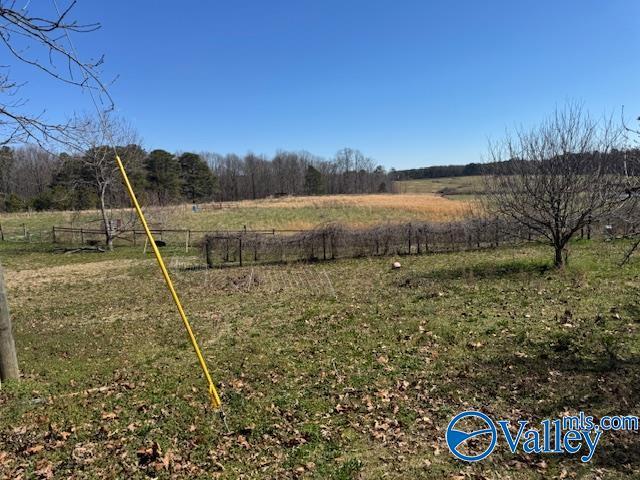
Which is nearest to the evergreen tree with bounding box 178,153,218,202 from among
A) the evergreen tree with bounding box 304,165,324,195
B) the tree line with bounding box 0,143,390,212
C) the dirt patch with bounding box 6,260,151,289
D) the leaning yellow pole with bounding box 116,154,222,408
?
the tree line with bounding box 0,143,390,212

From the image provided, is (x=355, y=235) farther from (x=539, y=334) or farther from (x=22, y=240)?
(x=22, y=240)

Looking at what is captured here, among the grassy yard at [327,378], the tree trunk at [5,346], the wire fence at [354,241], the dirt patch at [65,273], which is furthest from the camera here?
the wire fence at [354,241]

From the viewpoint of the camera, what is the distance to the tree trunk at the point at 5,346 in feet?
18.7

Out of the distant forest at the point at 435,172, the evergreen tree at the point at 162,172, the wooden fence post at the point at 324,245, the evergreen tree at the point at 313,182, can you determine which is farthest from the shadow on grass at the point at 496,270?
the distant forest at the point at 435,172

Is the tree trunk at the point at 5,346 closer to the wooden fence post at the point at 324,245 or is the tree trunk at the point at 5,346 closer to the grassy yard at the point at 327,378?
the grassy yard at the point at 327,378

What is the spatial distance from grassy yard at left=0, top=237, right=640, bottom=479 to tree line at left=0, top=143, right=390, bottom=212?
3.18m

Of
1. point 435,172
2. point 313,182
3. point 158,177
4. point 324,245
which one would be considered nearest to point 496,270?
point 324,245

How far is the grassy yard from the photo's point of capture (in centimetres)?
425

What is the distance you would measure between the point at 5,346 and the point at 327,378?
4.53 metres

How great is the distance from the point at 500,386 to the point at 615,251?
14098 millimetres

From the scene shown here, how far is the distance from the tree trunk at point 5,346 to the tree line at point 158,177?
2.12m

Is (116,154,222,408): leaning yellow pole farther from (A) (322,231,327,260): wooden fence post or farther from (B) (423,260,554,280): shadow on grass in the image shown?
(A) (322,231,327,260): wooden fence post

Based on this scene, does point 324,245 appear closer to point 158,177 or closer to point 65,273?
point 65,273

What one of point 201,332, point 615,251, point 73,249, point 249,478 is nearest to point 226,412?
point 249,478
